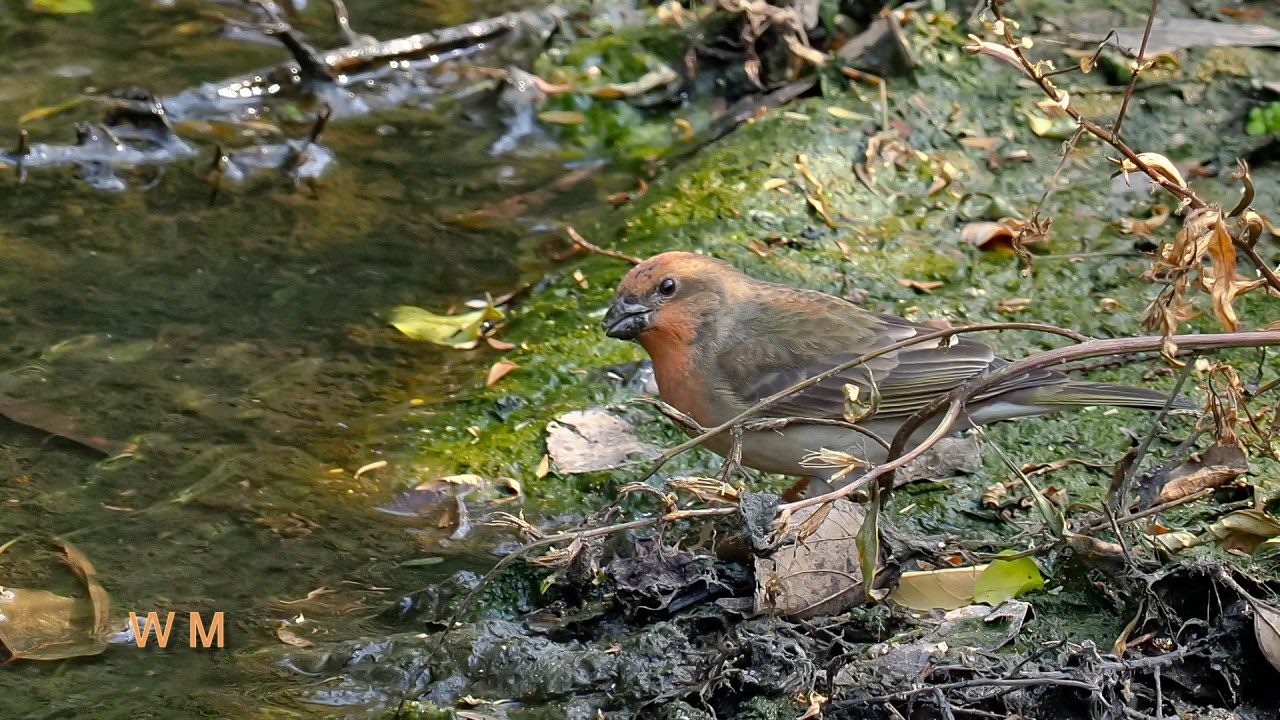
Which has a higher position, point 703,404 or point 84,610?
point 84,610

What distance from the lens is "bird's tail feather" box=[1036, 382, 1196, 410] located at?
15.5ft

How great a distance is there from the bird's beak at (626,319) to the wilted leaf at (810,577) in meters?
1.47

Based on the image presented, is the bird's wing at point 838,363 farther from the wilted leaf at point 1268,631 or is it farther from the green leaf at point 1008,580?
the wilted leaf at point 1268,631

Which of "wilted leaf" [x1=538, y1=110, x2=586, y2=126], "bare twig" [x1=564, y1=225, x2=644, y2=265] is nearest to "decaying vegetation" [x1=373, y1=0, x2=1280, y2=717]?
"bare twig" [x1=564, y1=225, x2=644, y2=265]

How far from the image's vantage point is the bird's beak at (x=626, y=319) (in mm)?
5164

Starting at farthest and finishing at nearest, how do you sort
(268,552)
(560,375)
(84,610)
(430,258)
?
(430,258) → (560,375) → (268,552) → (84,610)

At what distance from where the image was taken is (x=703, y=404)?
5.10 metres

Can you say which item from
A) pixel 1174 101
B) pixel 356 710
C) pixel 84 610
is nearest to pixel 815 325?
pixel 356 710

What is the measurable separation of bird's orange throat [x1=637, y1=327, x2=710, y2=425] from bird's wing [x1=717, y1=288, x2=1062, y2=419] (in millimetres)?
114

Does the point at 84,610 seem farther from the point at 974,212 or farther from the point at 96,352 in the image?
the point at 974,212

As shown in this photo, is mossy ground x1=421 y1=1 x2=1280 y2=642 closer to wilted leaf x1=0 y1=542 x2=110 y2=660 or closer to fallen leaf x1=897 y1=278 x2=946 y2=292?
fallen leaf x1=897 y1=278 x2=946 y2=292

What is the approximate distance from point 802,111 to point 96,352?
3.89m

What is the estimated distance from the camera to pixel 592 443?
518cm

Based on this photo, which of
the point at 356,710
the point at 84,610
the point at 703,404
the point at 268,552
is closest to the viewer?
the point at 356,710
